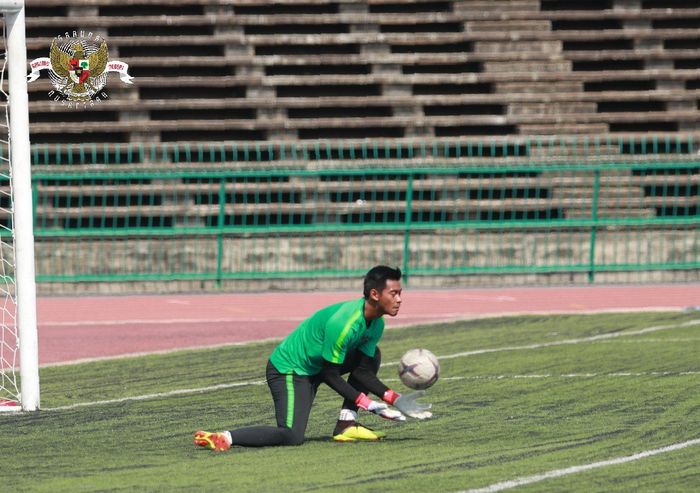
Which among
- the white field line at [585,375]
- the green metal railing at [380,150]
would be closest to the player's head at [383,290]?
the white field line at [585,375]

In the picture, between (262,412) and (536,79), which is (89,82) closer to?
(262,412)

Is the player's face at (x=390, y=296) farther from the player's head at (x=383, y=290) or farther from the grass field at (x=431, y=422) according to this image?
the grass field at (x=431, y=422)

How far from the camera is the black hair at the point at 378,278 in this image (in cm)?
905

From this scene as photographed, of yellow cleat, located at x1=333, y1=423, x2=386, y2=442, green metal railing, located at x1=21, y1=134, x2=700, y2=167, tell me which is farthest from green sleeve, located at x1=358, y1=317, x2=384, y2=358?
green metal railing, located at x1=21, y1=134, x2=700, y2=167

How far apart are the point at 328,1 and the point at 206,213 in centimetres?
472

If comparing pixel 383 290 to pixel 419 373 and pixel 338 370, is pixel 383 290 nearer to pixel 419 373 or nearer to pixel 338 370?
pixel 338 370

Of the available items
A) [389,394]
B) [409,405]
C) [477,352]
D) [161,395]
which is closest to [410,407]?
[409,405]

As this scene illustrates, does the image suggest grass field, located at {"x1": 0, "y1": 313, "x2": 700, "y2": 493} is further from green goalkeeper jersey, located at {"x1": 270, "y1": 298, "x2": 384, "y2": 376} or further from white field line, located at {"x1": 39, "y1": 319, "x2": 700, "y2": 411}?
green goalkeeper jersey, located at {"x1": 270, "y1": 298, "x2": 384, "y2": 376}

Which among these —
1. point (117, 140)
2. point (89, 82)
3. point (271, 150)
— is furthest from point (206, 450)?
point (117, 140)

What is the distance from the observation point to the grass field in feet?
26.7

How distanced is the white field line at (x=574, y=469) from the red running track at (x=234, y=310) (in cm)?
673

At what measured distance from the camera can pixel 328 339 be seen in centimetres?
909

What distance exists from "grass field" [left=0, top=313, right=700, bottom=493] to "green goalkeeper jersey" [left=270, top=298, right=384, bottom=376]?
1.56 feet

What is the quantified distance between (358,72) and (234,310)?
311 inches
